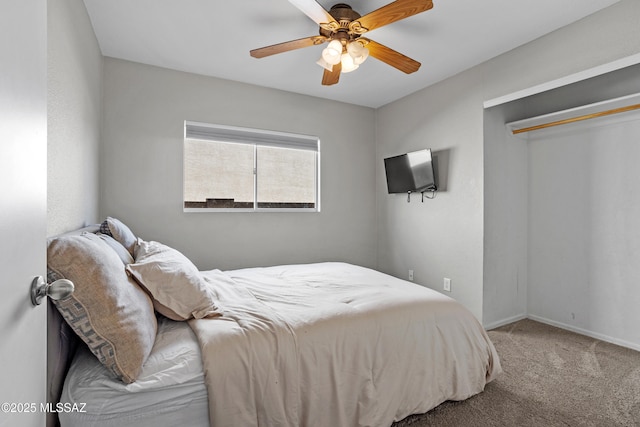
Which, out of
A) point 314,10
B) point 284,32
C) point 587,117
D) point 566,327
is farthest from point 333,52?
point 566,327

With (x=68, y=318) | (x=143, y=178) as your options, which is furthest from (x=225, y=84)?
(x=68, y=318)

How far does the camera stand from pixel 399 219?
12.5 ft

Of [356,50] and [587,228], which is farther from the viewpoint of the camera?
[587,228]

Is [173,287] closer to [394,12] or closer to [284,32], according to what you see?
[394,12]

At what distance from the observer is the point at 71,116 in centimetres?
175

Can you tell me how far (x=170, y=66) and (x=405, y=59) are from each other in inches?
86.3

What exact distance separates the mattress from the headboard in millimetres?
33

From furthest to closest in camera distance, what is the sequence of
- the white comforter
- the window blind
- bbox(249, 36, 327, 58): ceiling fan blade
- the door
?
the window blind < bbox(249, 36, 327, 58): ceiling fan blade < the white comforter < the door

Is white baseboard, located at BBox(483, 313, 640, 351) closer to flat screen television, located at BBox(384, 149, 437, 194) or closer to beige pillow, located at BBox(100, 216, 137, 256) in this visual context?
flat screen television, located at BBox(384, 149, 437, 194)

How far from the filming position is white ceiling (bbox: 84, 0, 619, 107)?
2.11m

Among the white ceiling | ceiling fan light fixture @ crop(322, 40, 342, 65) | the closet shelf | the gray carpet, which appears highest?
the white ceiling

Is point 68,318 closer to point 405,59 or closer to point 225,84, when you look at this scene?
point 405,59

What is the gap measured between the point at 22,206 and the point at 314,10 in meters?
1.70

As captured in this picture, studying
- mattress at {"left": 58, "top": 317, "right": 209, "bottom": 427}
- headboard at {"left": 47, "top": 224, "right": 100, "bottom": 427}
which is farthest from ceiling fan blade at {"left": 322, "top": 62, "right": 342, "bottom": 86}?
headboard at {"left": 47, "top": 224, "right": 100, "bottom": 427}
